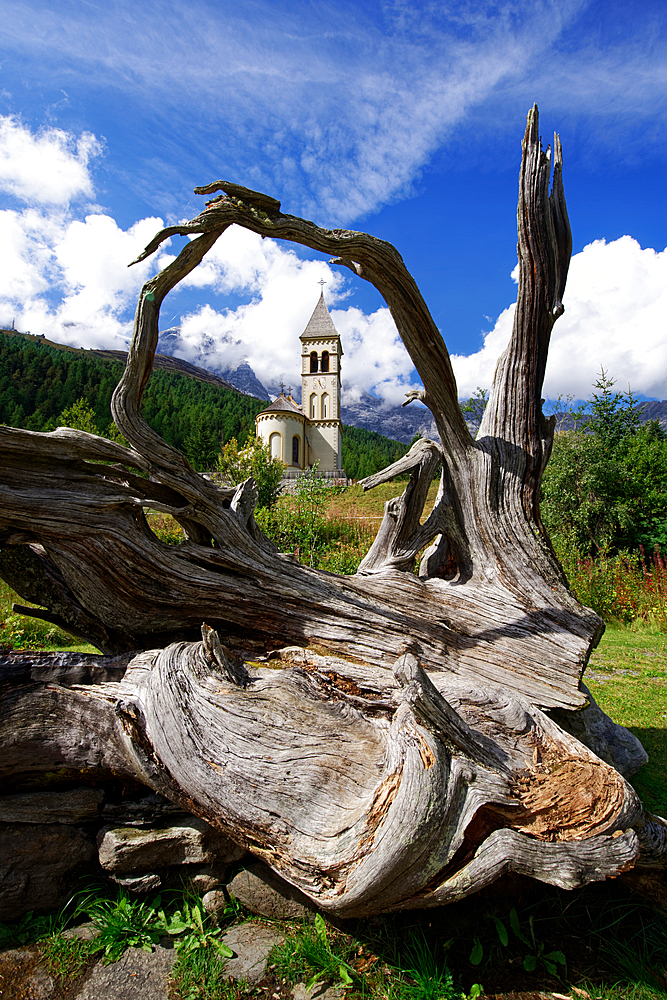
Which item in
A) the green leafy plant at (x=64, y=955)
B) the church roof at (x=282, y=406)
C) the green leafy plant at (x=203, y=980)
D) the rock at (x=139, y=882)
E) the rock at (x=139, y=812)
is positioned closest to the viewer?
the green leafy plant at (x=203, y=980)

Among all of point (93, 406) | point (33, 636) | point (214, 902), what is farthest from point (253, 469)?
point (93, 406)

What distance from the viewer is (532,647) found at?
3818 millimetres

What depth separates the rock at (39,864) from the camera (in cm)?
258

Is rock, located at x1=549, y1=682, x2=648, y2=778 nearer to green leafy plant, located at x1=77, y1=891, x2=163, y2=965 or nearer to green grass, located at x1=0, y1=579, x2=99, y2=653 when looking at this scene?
green leafy plant, located at x1=77, y1=891, x2=163, y2=965

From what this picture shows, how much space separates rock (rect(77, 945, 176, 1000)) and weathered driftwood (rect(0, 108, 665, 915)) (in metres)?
0.61

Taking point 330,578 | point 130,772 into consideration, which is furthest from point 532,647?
point 130,772

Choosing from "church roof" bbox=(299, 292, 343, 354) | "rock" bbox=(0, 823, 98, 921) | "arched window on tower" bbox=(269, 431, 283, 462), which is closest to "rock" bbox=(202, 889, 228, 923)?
"rock" bbox=(0, 823, 98, 921)

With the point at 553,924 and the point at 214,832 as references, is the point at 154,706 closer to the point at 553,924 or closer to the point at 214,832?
the point at 214,832

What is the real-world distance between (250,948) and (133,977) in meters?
0.53

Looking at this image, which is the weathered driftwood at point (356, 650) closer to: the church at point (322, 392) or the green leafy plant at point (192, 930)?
the green leafy plant at point (192, 930)

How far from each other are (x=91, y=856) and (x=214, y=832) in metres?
0.69

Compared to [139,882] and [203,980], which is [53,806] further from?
[203,980]

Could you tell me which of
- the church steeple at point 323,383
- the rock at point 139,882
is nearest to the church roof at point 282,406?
the church steeple at point 323,383

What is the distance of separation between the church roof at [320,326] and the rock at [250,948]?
58599mm
